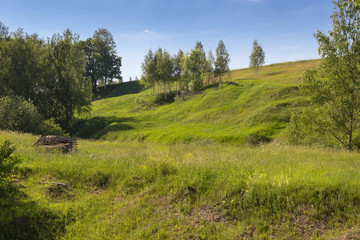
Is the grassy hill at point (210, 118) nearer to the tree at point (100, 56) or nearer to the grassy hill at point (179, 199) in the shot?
the grassy hill at point (179, 199)

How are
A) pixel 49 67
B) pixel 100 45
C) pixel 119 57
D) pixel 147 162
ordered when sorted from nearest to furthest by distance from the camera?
1. pixel 147 162
2. pixel 49 67
3. pixel 100 45
4. pixel 119 57

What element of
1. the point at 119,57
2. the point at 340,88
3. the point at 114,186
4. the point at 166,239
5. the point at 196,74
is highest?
the point at 119,57

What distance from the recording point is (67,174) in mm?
10414

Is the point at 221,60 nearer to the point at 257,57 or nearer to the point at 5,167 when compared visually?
the point at 257,57

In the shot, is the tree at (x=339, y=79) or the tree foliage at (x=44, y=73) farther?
the tree foliage at (x=44, y=73)

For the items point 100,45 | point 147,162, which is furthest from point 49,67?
point 100,45

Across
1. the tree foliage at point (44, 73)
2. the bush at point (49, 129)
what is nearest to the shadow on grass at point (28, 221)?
the bush at point (49, 129)

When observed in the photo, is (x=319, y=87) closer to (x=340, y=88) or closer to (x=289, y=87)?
(x=340, y=88)

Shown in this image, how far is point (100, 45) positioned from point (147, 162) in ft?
327

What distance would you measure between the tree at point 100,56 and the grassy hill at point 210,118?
106 ft

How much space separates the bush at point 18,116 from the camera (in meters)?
31.5

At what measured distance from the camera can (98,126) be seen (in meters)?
54.3

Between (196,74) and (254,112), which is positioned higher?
(196,74)

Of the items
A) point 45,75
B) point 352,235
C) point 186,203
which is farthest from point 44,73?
point 352,235
